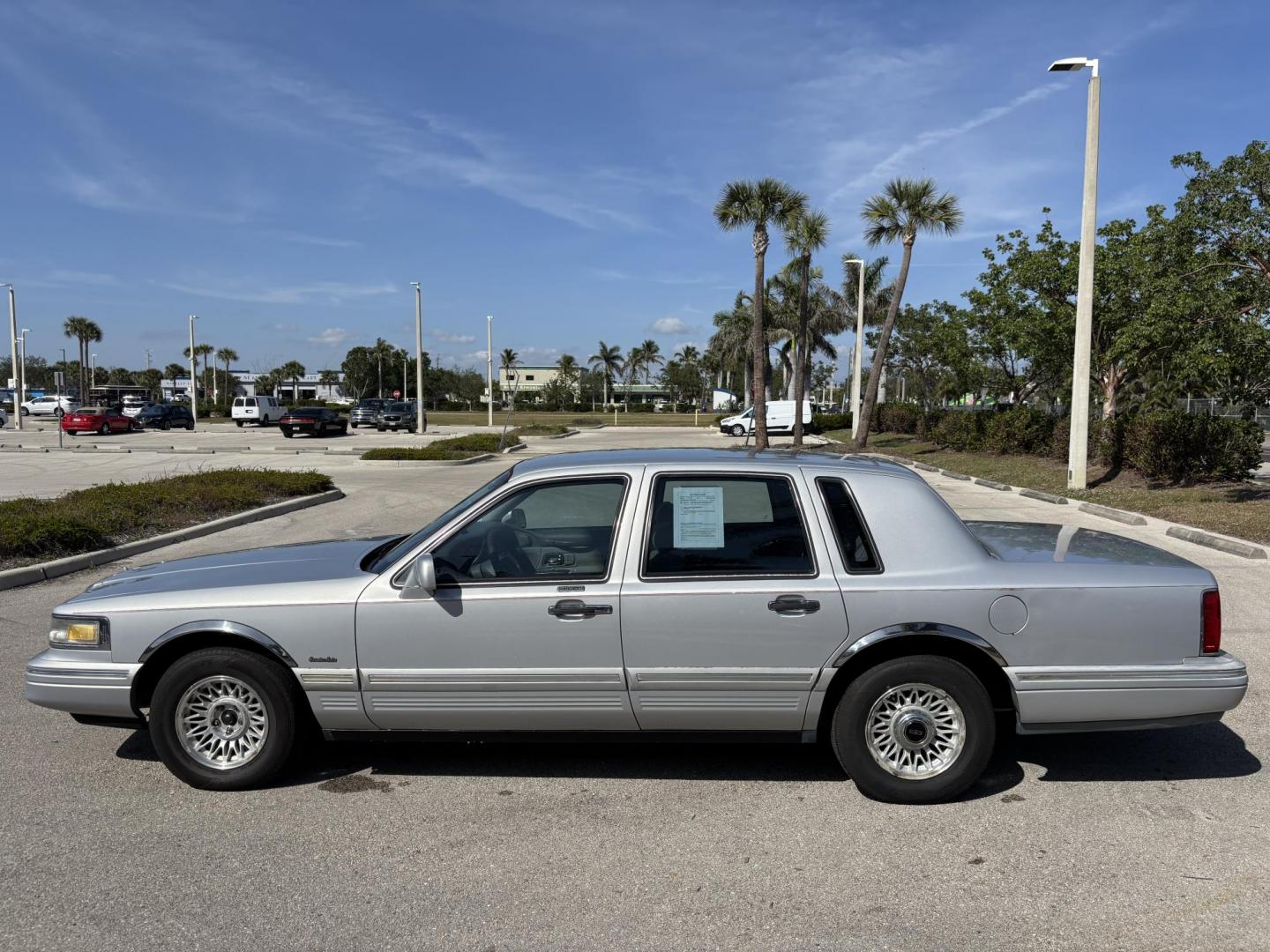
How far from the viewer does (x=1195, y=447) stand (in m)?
18.0

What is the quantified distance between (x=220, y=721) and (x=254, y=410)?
2227 inches

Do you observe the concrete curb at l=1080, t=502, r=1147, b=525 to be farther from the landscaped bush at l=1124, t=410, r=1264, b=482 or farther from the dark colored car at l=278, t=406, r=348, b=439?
the dark colored car at l=278, t=406, r=348, b=439

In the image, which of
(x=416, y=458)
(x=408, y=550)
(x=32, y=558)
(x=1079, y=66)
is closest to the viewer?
(x=408, y=550)

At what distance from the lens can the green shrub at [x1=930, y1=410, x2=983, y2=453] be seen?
97.7 ft

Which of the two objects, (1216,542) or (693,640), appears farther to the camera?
(1216,542)

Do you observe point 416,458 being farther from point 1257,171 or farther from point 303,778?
point 303,778

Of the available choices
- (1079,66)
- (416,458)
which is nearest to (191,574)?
(1079,66)

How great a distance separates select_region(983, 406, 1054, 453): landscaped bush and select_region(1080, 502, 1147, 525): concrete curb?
10166mm

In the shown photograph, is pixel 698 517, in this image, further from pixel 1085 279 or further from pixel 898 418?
pixel 898 418

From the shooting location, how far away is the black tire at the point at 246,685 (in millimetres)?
4352

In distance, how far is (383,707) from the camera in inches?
173

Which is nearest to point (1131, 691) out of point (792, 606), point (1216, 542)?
point (792, 606)

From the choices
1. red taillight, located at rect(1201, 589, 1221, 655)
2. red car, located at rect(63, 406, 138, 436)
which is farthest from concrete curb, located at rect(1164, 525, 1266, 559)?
red car, located at rect(63, 406, 138, 436)

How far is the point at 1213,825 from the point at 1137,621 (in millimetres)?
907
